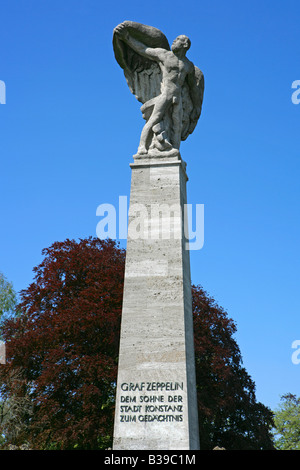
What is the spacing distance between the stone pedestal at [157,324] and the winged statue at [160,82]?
73 centimetres

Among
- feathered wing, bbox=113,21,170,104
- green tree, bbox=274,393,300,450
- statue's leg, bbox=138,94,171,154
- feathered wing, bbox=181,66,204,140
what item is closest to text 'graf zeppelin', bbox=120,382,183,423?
statue's leg, bbox=138,94,171,154

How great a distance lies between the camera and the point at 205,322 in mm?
23078

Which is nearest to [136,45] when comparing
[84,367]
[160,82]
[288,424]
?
[160,82]

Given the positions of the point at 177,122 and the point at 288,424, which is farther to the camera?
the point at 288,424

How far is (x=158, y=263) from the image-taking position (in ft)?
27.3

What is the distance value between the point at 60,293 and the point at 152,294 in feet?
51.3

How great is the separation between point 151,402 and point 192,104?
644cm

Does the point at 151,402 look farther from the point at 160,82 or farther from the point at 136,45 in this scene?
the point at 136,45

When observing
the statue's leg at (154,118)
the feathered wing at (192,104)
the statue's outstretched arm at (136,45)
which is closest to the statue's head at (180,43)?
the statue's outstretched arm at (136,45)

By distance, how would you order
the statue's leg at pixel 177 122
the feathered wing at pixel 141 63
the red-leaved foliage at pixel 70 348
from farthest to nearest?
the red-leaved foliage at pixel 70 348, the feathered wing at pixel 141 63, the statue's leg at pixel 177 122

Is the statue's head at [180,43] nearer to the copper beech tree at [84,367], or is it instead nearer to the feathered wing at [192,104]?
the feathered wing at [192,104]

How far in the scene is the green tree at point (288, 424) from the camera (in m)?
37.7

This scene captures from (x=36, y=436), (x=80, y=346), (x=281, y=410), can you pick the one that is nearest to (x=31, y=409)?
(x=36, y=436)
